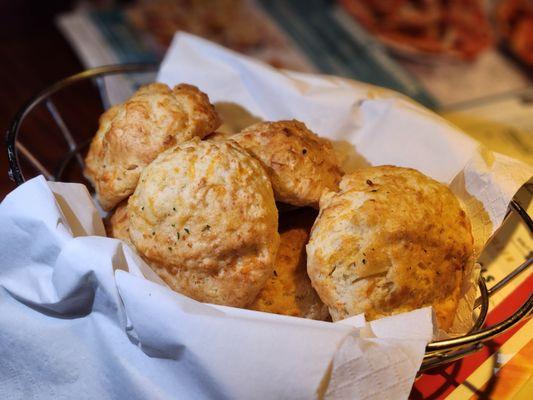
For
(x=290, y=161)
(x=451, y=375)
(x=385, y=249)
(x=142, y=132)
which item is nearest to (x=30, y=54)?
(x=142, y=132)

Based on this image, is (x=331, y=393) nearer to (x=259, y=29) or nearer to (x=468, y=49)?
(x=259, y=29)

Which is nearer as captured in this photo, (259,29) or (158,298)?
(158,298)

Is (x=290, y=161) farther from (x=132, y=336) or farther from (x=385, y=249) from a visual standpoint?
(x=132, y=336)

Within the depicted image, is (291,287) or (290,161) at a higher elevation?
(290,161)

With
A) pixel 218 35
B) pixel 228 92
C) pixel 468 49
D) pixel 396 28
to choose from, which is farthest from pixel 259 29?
pixel 228 92

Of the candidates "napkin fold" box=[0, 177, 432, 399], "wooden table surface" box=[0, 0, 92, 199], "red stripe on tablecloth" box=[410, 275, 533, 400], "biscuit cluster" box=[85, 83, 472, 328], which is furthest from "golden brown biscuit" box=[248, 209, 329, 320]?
"wooden table surface" box=[0, 0, 92, 199]
